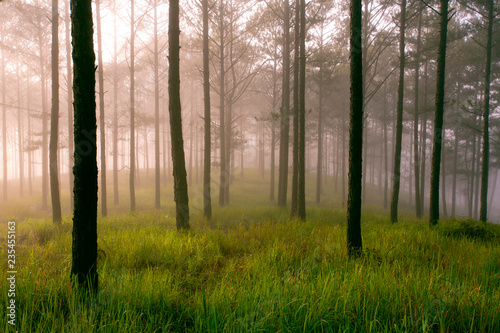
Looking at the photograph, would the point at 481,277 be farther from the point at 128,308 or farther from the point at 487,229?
the point at 128,308

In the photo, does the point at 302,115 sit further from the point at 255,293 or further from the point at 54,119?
the point at 54,119

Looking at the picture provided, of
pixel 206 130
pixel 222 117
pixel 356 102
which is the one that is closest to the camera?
pixel 356 102

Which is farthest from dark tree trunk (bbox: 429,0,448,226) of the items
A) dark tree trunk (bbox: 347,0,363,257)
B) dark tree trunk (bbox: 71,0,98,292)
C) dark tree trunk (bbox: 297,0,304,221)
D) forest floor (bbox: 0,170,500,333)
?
dark tree trunk (bbox: 71,0,98,292)

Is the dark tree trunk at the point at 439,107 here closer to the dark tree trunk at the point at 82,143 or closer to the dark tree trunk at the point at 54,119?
the dark tree trunk at the point at 82,143

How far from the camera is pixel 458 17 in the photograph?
19.0 metres

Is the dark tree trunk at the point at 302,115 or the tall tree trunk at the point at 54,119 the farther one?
the dark tree trunk at the point at 302,115

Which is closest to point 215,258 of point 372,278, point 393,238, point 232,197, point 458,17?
point 372,278

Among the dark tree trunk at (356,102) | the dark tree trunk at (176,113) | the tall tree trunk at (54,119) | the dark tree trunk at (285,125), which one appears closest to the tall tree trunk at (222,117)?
the dark tree trunk at (285,125)

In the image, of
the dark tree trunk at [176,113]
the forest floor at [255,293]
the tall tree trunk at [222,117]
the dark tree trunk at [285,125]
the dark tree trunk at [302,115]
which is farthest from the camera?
the tall tree trunk at [222,117]

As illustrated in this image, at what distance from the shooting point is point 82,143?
2.71 m

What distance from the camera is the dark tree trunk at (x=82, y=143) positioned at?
274cm

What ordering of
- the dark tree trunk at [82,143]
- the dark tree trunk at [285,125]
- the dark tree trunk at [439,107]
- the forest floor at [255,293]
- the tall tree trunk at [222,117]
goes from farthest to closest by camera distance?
the tall tree trunk at [222,117] → the dark tree trunk at [285,125] → the dark tree trunk at [439,107] → the dark tree trunk at [82,143] → the forest floor at [255,293]

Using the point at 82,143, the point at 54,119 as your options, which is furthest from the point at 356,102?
the point at 54,119

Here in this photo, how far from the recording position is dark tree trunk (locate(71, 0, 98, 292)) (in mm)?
2744
